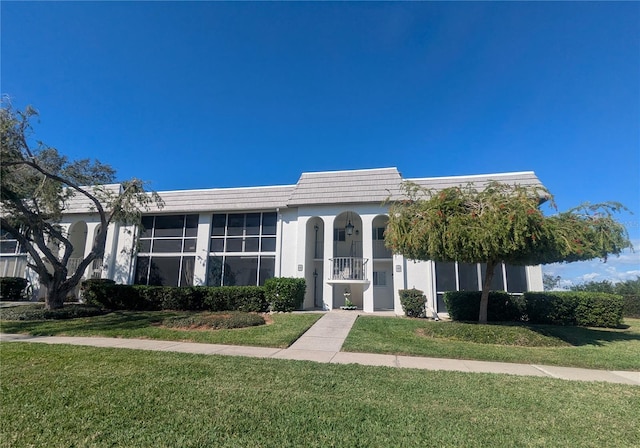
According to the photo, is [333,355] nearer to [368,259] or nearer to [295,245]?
[368,259]

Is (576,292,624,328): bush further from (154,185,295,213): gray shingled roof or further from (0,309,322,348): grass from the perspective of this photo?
(154,185,295,213): gray shingled roof

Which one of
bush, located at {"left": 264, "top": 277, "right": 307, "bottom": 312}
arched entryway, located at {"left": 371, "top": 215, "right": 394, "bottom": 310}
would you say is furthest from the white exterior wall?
bush, located at {"left": 264, "top": 277, "right": 307, "bottom": 312}

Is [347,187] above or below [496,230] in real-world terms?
above

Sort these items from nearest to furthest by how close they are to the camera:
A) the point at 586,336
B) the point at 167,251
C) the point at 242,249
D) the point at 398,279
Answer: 1. the point at 586,336
2. the point at 398,279
3. the point at 242,249
4. the point at 167,251

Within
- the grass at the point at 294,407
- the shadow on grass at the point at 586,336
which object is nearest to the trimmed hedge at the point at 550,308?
the shadow on grass at the point at 586,336

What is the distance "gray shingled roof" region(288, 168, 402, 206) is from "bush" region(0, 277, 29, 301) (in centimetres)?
1647

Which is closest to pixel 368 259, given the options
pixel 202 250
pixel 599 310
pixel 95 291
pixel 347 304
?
pixel 347 304

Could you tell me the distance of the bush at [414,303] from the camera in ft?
44.5

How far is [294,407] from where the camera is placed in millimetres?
3902

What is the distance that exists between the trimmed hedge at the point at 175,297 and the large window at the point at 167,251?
213 cm

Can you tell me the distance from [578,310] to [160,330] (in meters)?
15.2

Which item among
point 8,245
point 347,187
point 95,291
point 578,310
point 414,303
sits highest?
point 347,187

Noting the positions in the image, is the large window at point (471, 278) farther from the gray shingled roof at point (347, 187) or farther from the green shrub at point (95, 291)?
the green shrub at point (95, 291)

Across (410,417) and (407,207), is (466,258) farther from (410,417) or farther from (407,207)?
(410,417)
